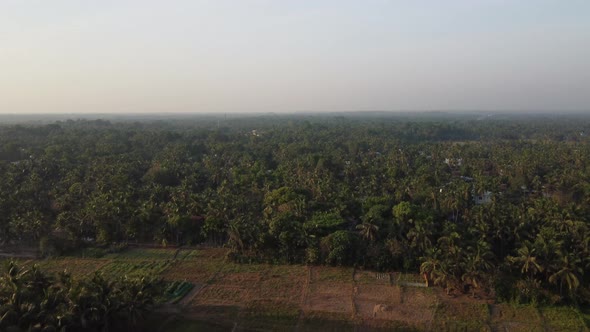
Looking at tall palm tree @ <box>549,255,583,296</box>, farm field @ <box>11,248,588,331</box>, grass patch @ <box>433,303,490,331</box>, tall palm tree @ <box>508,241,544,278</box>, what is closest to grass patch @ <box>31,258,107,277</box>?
farm field @ <box>11,248,588,331</box>

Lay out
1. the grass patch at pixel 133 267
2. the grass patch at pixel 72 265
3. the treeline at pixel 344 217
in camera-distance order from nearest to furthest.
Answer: the treeline at pixel 344 217 → the grass patch at pixel 133 267 → the grass patch at pixel 72 265

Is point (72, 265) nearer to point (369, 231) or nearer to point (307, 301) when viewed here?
point (307, 301)

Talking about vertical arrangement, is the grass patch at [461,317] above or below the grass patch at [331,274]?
below

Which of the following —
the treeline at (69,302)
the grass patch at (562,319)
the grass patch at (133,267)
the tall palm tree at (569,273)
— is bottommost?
the grass patch at (562,319)

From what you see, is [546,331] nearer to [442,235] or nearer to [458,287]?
[458,287]

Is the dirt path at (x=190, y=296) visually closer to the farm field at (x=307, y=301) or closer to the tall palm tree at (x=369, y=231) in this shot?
the farm field at (x=307, y=301)

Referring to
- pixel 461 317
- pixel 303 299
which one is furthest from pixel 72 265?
pixel 461 317

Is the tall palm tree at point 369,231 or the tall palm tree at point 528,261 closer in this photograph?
the tall palm tree at point 528,261

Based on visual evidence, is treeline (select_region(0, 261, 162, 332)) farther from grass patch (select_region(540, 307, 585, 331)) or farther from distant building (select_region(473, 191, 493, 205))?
distant building (select_region(473, 191, 493, 205))

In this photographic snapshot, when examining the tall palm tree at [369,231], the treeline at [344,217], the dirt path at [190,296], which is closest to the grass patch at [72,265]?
the treeline at [344,217]
